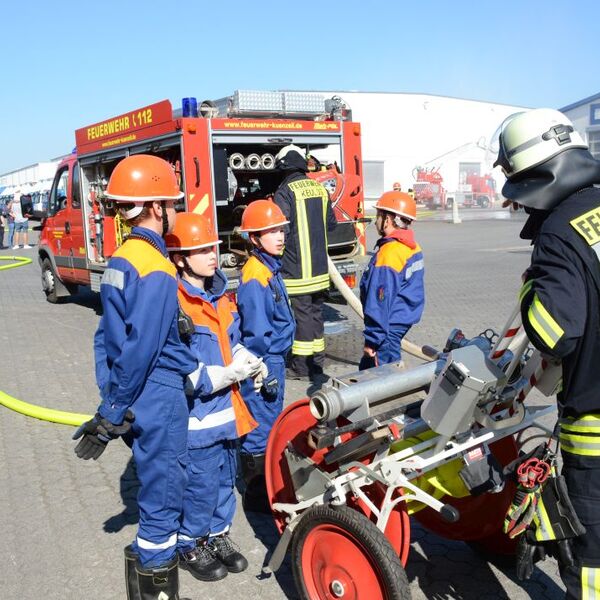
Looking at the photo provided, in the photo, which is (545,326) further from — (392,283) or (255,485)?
(392,283)

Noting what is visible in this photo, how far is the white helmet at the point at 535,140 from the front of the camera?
2.12 m

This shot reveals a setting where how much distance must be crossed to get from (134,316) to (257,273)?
5.25 feet

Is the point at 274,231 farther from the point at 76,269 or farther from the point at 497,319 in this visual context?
the point at 76,269

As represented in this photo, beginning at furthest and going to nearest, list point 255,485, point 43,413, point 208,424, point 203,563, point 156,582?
1. point 43,413
2. point 255,485
3. point 203,563
4. point 208,424
5. point 156,582

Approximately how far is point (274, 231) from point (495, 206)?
139 ft

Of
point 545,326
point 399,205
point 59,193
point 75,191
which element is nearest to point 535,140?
point 545,326

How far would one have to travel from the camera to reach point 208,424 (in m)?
3.18

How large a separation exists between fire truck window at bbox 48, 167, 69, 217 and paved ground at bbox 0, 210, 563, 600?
2.96 m

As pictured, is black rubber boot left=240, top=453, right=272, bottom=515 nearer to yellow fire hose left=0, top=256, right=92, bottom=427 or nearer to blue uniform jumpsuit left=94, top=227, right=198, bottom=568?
blue uniform jumpsuit left=94, top=227, right=198, bottom=568

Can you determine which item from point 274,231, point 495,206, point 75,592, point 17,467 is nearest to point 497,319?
point 274,231

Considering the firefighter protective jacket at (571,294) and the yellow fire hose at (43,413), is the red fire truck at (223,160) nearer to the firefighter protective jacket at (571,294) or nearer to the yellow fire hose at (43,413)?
the yellow fire hose at (43,413)

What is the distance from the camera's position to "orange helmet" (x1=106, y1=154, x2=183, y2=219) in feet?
8.91

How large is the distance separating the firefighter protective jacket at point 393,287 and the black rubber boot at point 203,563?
2034 mm

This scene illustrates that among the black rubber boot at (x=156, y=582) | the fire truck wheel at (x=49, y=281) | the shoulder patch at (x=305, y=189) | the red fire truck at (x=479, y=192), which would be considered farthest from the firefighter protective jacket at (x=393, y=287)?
the red fire truck at (x=479, y=192)
